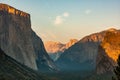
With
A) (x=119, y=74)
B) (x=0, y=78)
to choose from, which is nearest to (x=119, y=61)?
(x=119, y=74)

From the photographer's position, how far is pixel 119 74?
78.4 m

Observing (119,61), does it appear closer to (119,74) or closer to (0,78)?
(119,74)

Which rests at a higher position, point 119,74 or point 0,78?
point 119,74

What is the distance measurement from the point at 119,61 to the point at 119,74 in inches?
125

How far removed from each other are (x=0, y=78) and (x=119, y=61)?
12755 centimetres

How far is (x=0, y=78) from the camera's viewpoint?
194 m

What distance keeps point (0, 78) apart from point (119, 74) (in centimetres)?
12648

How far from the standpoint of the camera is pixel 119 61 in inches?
3056

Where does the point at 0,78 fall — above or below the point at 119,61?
below

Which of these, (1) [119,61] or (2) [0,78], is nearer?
(1) [119,61]

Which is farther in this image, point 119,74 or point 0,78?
point 0,78
